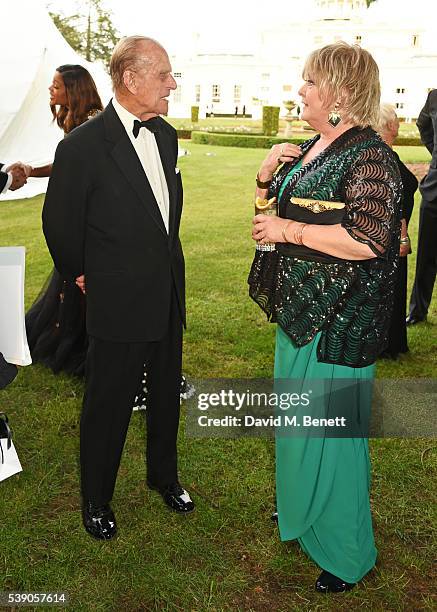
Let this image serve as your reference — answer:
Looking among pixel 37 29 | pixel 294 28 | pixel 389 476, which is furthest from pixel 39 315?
pixel 294 28

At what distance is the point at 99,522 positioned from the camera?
128 inches

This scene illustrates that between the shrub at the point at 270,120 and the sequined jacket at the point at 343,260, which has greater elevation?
the sequined jacket at the point at 343,260

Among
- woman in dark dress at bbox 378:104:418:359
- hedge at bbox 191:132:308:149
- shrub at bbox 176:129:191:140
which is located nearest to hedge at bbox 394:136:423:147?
hedge at bbox 191:132:308:149

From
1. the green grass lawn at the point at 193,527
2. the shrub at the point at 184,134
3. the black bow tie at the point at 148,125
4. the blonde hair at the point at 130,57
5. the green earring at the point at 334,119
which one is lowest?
the shrub at the point at 184,134

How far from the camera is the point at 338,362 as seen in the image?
271 cm

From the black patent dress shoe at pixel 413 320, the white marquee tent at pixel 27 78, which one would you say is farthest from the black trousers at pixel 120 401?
the white marquee tent at pixel 27 78

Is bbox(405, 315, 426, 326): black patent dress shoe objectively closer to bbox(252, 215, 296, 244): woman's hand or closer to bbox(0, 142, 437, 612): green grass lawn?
bbox(0, 142, 437, 612): green grass lawn

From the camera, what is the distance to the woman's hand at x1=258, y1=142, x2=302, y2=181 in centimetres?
275

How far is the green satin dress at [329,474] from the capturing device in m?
2.78

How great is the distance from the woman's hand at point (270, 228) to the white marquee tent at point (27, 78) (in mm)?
7432

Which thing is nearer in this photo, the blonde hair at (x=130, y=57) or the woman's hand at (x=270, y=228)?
the woman's hand at (x=270, y=228)

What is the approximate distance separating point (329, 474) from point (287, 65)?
64.6 m

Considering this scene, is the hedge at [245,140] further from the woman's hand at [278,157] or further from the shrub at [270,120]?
the woman's hand at [278,157]

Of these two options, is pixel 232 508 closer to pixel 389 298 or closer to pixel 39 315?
pixel 389 298
